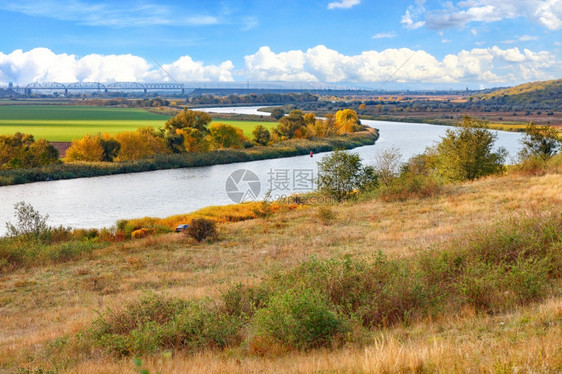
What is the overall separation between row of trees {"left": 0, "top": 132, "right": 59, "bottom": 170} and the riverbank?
Answer: 71.2 inches

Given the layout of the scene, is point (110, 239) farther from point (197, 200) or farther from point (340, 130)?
point (340, 130)

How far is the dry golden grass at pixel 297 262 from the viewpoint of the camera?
526cm

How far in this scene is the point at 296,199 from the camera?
3575 centimetres

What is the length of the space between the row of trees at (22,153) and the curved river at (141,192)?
5.53m

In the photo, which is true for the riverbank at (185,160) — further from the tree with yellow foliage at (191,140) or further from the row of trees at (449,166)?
the row of trees at (449,166)

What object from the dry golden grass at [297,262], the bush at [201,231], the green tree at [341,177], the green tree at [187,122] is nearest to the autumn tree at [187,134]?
the green tree at [187,122]

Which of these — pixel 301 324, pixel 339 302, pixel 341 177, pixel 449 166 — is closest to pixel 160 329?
pixel 301 324

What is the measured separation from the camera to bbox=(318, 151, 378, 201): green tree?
34.8 meters

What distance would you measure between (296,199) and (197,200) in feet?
34.1

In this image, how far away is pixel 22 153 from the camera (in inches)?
2126

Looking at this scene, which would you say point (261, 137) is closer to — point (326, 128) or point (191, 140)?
point (191, 140)

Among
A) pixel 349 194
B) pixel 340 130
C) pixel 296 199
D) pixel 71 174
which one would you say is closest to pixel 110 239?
pixel 296 199

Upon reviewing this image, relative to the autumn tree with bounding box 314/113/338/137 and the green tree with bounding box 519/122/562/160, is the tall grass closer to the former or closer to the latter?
the green tree with bounding box 519/122/562/160

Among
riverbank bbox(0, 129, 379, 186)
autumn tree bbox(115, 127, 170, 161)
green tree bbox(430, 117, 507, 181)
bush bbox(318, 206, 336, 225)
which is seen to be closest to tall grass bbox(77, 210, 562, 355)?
bush bbox(318, 206, 336, 225)
